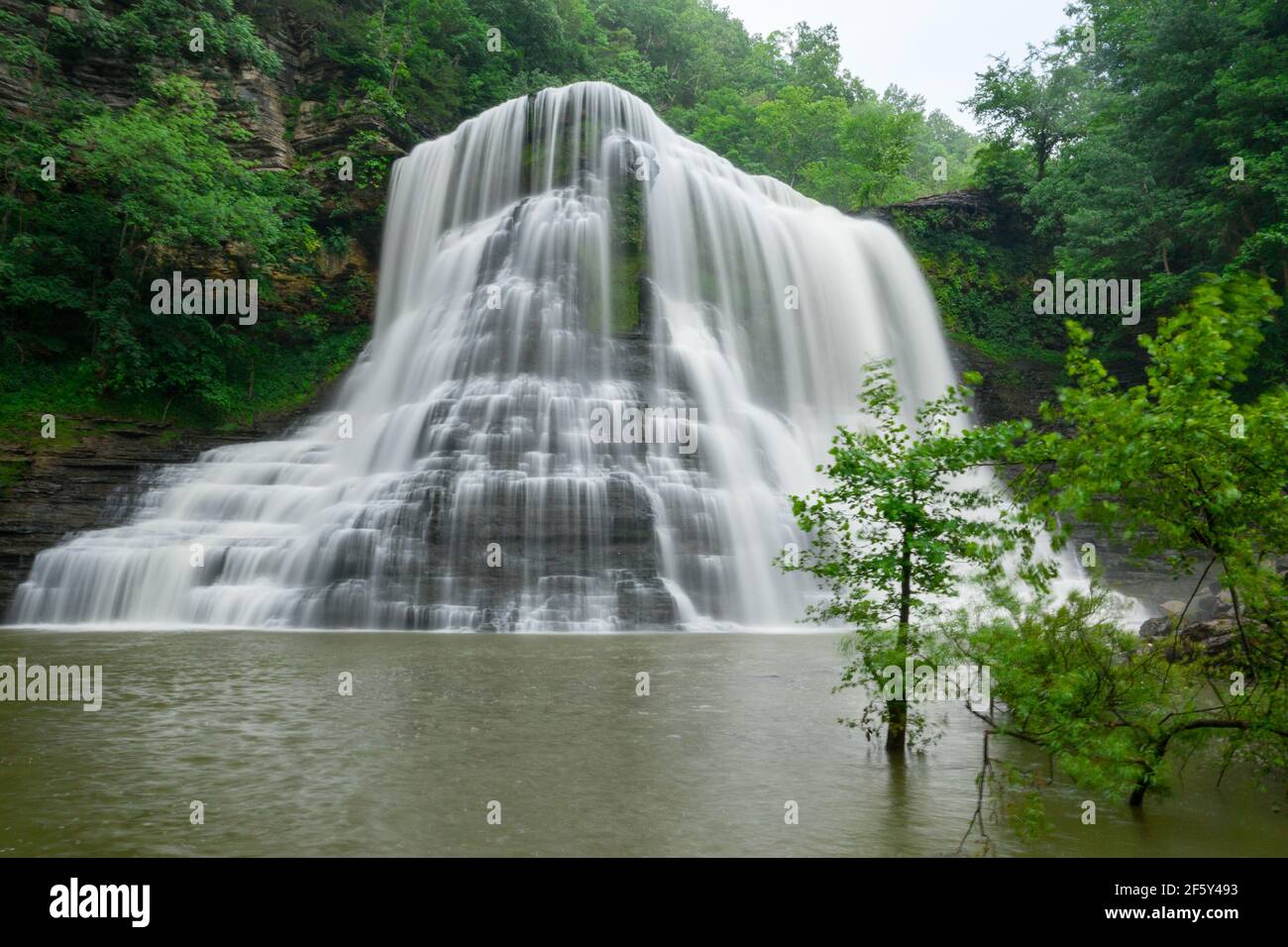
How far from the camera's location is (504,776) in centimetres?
603

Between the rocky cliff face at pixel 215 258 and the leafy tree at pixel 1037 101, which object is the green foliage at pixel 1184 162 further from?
the rocky cliff face at pixel 215 258

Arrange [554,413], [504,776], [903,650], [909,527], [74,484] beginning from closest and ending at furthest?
[504,776] < [903,650] < [909,527] < [74,484] < [554,413]

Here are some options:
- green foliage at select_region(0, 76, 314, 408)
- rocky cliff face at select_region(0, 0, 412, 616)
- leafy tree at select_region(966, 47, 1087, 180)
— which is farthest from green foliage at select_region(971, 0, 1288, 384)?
green foliage at select_region(0, 76, 314, 408)

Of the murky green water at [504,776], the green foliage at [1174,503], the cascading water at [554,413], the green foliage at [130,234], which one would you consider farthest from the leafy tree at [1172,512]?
the green foliage at [130,234]

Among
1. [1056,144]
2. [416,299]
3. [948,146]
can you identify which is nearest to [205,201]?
[416,299]

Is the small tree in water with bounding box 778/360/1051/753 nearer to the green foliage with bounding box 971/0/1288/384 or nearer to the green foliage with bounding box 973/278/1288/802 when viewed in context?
the green foliage with bounding box 973/278/1288/802

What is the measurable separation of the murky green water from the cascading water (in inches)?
251

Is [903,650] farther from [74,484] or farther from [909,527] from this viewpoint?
[74,484]

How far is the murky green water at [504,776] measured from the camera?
4.79 meters

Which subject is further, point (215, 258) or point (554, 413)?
point (215, 258)

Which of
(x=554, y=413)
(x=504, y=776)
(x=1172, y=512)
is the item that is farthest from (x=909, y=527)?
(x=554, y=413)

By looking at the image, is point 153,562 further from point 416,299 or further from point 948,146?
point 948,146

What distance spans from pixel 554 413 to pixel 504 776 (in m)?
14.8
